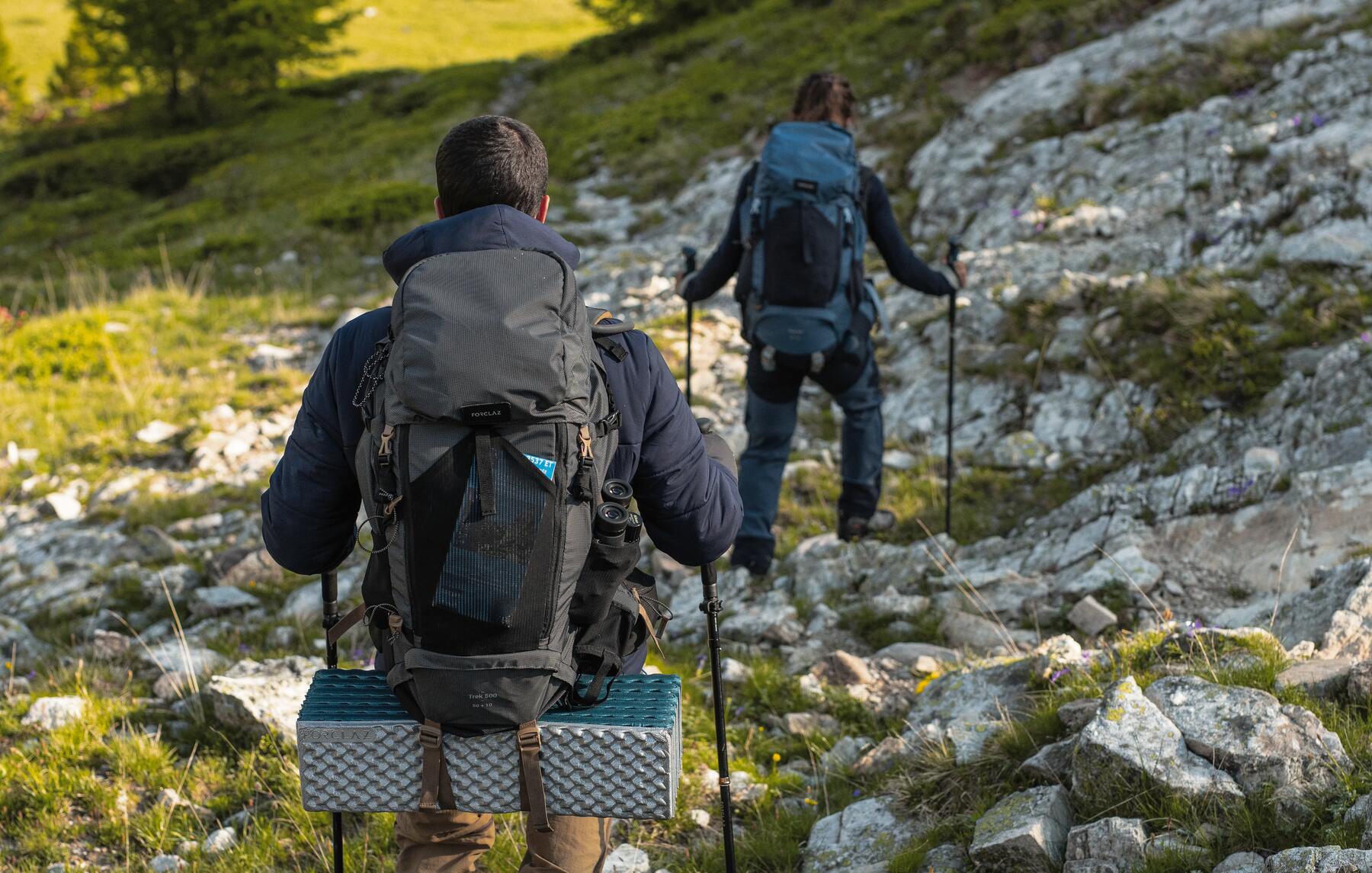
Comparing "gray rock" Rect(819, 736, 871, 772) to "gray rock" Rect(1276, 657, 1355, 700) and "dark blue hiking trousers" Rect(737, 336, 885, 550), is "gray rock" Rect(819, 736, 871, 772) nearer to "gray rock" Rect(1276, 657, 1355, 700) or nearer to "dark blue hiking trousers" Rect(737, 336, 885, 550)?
"gray rock" Rect(1276, 657, 1355, 700)

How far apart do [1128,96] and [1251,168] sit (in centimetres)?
293

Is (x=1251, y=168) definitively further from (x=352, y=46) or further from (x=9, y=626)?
(x=352, y=46)

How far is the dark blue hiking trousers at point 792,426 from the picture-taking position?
6715 mm

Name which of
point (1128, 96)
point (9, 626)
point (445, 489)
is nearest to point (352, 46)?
point (1128, 96)

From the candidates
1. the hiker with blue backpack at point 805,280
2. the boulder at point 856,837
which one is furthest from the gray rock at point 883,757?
the hiker with blue backpack at point 805,280

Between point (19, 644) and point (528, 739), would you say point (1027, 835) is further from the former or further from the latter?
point (19, 644)

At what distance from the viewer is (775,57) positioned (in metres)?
23.6

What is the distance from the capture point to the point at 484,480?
262cm

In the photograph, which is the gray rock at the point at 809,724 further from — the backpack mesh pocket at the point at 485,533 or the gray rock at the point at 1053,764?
the backpack mesh pocket at the point at 485,533

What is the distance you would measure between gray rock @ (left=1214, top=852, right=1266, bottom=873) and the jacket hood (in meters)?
2.67

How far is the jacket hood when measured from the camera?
2912mm

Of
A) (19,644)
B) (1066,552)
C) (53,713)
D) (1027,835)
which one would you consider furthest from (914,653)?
(19,644)

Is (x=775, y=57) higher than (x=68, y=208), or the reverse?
(x=775, y=57)

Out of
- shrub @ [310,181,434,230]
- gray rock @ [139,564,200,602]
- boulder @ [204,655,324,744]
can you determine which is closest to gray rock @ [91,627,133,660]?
gray rock @ [139,564,200,602]
